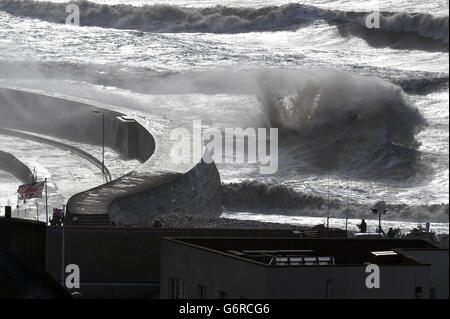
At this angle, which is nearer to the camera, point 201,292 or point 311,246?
point 201,292

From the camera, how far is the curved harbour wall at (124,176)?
2844 inches

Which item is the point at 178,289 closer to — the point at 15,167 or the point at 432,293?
the point at 432,293

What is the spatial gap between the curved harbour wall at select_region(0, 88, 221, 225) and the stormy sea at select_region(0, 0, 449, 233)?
2.26 meters

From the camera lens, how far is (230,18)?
604 ft

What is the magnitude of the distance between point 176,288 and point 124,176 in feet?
128

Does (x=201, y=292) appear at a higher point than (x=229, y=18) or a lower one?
lower

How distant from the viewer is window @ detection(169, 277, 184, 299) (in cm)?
4109

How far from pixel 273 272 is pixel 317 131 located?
81943mm
